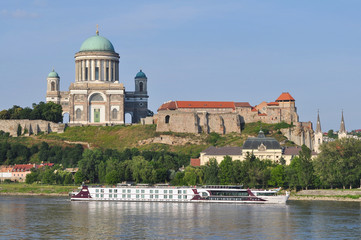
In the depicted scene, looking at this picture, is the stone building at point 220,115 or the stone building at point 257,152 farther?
the stone building at point 220,115

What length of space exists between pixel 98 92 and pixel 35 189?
1341 inches

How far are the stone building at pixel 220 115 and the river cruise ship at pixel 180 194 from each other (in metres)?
37.3

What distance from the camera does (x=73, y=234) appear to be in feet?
191

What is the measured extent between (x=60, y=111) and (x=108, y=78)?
10.7 metres

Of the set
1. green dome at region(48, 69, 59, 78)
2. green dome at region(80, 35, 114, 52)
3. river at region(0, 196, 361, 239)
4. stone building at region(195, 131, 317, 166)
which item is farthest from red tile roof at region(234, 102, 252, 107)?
river at region(0, 196, 361, 239)

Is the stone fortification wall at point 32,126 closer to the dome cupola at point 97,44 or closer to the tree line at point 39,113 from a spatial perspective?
the tree line at point 39,113

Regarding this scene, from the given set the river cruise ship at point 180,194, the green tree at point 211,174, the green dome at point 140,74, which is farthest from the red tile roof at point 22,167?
the green dome at point 140,74

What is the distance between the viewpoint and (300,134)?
124688 millimetres

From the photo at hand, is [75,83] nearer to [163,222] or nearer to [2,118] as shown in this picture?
[2,118]

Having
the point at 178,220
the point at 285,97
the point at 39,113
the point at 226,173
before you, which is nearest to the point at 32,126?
the point at 39,113

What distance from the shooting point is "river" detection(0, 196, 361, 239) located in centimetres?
5819

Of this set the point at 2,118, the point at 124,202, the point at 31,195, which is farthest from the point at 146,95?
the point at 124,202

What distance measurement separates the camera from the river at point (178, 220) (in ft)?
191

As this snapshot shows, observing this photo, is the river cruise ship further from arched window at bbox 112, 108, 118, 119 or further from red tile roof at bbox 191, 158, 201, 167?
arched window at bbox 112, 108, 118, 119
